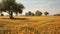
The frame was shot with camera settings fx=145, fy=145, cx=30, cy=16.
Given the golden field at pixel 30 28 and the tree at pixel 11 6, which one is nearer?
the golden field at pixel 30 28

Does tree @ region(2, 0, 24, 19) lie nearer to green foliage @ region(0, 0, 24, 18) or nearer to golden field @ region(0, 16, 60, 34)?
green foliage @ region(0, 0, 24, 18)

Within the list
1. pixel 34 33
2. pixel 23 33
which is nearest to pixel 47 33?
pixel 34 33

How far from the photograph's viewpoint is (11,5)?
20.4 m

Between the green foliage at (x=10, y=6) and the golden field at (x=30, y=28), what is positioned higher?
the green foliage at (x=10, y=6)

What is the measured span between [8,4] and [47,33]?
50.3ft

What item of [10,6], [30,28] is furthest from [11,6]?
[30,28]

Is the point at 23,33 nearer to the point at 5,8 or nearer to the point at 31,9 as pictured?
the point at 31,9

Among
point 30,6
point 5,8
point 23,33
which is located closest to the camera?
point 23,33

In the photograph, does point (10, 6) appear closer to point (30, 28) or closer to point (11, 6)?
point (11, 6)

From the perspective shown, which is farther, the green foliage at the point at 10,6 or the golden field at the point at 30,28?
Result: the green foliage at the point at 10,6

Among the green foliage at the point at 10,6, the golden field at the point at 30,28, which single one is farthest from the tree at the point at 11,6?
the golden field at the point at 30,28

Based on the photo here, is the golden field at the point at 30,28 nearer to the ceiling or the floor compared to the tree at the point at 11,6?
nearer to the floor

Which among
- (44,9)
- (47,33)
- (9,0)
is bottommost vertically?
(47,33)

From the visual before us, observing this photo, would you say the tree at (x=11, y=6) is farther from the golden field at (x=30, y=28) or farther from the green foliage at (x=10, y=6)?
the golden field at (x=30, y=28)
